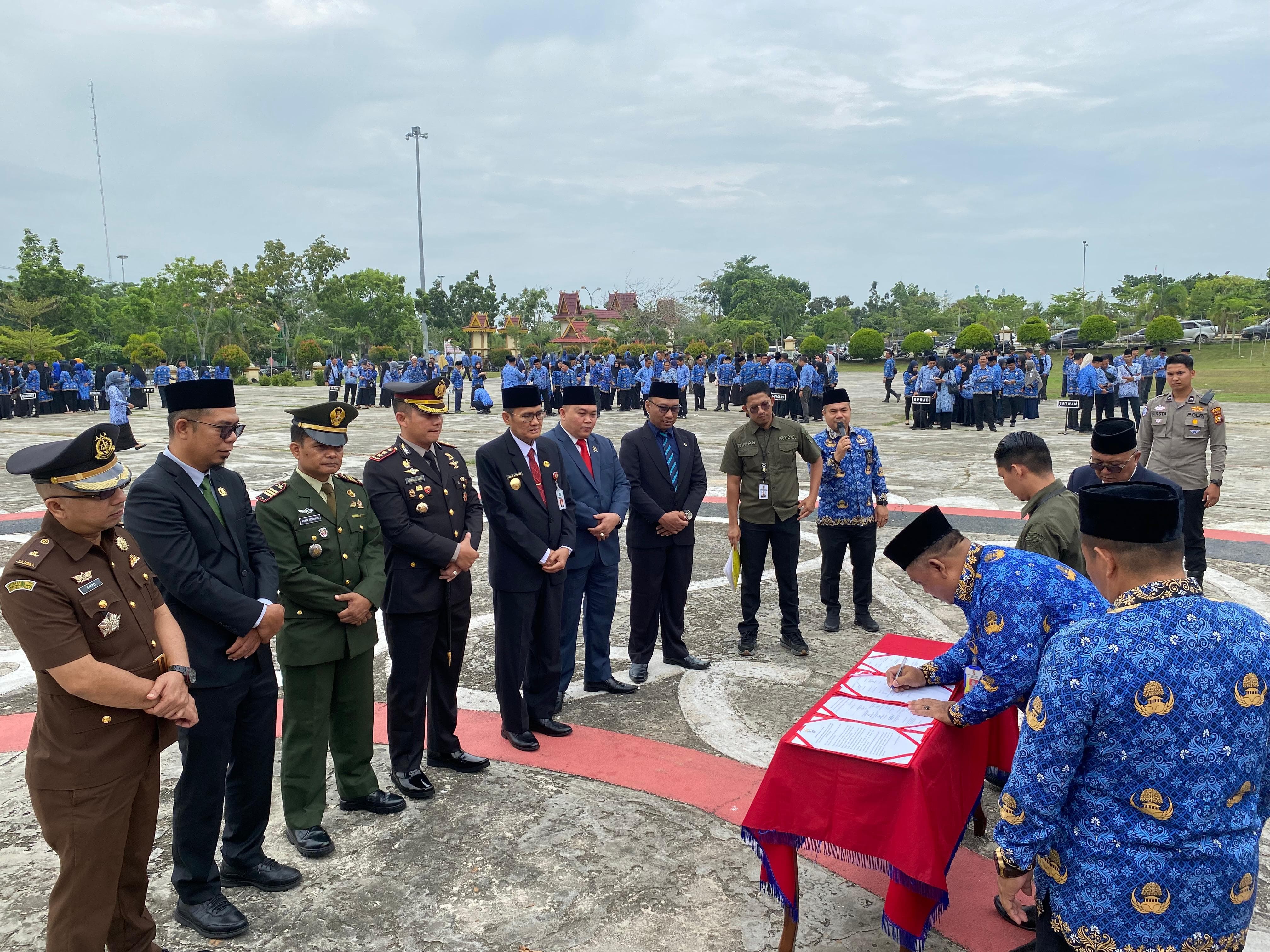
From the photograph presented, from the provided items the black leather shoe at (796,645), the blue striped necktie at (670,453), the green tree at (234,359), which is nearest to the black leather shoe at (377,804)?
the blue striped necktie at (670,453)

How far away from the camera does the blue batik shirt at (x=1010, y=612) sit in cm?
273

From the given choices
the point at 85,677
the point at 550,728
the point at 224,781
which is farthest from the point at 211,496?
the point at 550,728

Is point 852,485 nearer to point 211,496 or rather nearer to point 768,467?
point 768,467

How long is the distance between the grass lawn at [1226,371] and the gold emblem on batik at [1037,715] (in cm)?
2855

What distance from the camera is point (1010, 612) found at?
2.74 metres

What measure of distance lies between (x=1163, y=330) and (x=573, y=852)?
46.6 meters

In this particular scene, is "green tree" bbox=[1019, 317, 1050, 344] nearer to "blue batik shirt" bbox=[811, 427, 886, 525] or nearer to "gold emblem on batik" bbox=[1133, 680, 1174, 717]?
"blue batik shirt" bbox=[811, 427, 886, 525]

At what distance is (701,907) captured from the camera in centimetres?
328

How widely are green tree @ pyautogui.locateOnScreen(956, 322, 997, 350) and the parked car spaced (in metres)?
16.2

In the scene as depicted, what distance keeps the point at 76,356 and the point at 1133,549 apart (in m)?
53.7

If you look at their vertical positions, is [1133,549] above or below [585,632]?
above

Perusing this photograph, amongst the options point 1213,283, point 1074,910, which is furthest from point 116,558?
point 1213,283

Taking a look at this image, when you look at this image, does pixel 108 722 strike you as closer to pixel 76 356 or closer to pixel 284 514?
pixel 284 514

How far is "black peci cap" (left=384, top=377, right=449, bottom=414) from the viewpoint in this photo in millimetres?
4230
